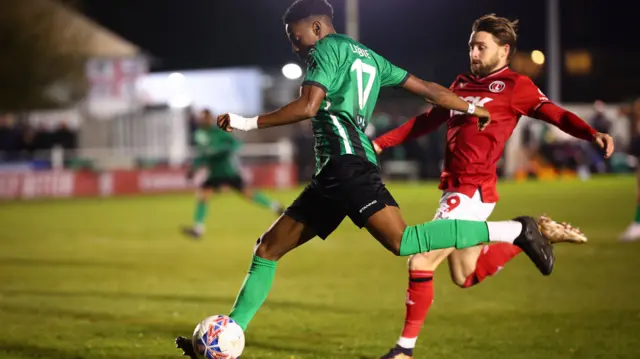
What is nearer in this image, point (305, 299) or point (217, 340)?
point (217, 340)

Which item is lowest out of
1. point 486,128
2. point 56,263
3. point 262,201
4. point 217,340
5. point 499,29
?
point 56,263

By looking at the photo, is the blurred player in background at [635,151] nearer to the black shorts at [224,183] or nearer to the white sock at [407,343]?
the black shorts at [224,183]

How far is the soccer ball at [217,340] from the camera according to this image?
18.7ft

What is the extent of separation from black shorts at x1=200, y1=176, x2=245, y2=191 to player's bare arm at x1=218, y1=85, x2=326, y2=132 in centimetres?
1155

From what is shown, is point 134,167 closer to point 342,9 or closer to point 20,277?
point 342,9

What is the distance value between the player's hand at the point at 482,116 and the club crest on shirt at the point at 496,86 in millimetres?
549

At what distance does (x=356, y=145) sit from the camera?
18.9 ft

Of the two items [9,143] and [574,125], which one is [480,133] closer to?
[574,125]

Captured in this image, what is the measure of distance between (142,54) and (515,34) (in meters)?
38.7

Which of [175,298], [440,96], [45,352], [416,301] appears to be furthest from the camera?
[175,298]

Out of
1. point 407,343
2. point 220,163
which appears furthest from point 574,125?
point 220,163

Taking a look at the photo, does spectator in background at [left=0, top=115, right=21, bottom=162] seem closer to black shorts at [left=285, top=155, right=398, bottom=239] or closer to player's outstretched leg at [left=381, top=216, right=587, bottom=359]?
player's outstretched leg at [left=381, top=216, right=587, bottom=359]

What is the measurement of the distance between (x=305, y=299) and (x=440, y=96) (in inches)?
159

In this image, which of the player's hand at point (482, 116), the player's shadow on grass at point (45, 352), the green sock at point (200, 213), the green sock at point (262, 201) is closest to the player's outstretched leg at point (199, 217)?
the green sock at point (200, 213)
